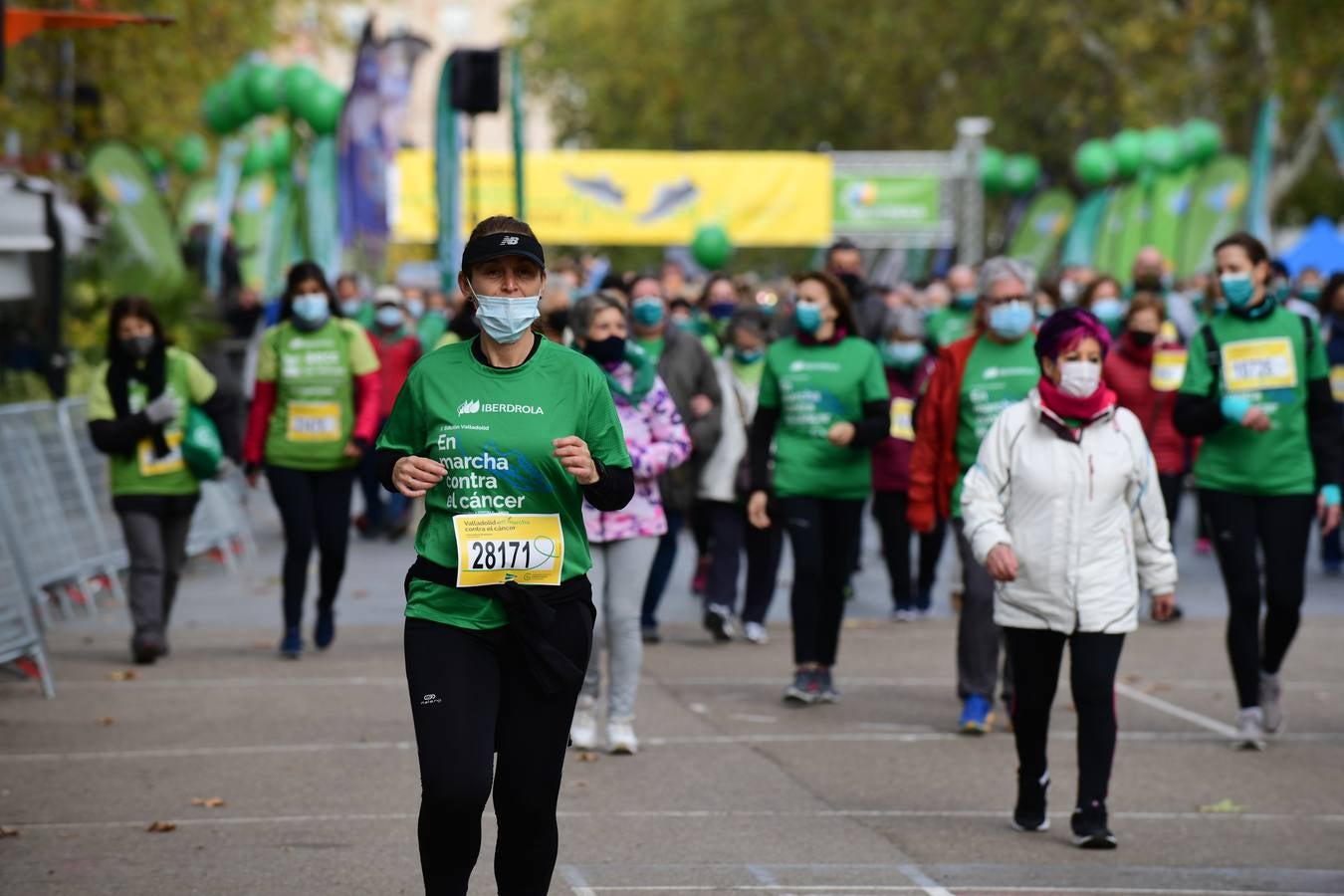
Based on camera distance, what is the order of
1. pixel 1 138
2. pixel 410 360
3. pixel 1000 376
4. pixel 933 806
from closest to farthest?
pixel 933 806, pixel 1000 376, pixel 410 360, pixel 1 138

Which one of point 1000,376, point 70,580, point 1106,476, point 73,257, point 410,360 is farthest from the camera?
point 73,257

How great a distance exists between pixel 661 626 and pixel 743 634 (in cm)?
66

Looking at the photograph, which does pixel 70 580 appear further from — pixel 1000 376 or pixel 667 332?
pixel 1000 376

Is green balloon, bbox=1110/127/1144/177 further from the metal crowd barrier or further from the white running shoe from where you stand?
the white running shoe

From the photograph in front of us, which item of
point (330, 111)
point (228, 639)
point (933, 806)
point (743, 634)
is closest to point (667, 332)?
point (743, 634)

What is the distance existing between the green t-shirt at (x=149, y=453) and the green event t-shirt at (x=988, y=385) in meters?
4.11

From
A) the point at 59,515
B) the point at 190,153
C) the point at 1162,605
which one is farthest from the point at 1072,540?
the point at 190,153

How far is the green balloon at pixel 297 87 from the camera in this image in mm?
27156

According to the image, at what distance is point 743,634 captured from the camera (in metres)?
13.2

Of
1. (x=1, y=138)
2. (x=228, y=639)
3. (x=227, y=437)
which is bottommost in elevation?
(x=228, y=639)

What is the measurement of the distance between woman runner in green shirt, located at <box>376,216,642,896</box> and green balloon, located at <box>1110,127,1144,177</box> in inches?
1108

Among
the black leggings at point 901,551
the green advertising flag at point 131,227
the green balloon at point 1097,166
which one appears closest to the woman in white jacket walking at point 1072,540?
the black leggings at point 901,551

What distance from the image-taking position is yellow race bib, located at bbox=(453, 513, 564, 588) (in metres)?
5.63

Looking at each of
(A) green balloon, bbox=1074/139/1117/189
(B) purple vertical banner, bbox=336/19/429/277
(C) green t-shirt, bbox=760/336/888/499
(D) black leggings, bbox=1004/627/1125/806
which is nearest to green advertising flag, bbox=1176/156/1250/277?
(A) green balloon, bbox=1074/139/1117/189
